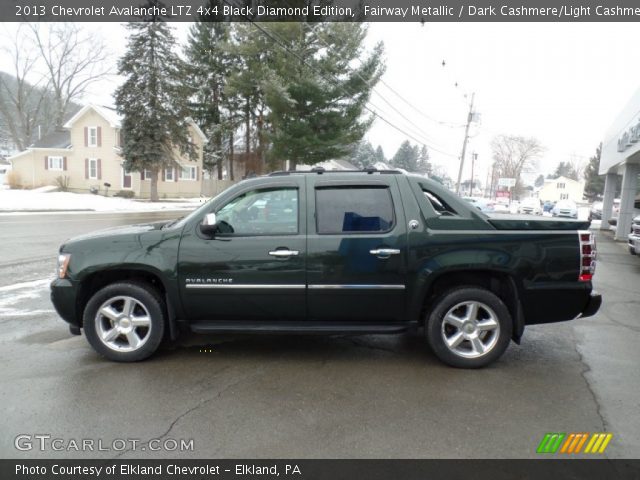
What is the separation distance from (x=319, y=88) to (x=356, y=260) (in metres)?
26.0

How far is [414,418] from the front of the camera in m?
3.40

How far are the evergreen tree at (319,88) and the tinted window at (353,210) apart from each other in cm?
2494

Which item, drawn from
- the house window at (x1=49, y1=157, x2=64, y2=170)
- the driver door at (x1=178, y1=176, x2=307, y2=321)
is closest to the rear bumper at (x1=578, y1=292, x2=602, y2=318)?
the driver door at (x1=178, y1=176, x2=307, y2=321)

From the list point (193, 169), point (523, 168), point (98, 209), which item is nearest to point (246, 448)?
point (98, 209)

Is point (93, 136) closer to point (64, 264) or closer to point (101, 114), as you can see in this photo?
point (101, 114)

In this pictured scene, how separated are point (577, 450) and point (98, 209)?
28.2 m

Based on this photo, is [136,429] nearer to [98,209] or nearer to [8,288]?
[8,288]

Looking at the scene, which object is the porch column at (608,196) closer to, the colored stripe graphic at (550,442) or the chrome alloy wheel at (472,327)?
the chrome alloy wheel at (472,327)

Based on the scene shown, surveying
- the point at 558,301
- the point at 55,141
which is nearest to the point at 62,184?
the point at 55,141

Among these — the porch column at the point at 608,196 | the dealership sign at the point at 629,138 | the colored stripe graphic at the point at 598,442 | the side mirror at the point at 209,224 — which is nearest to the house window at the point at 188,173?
the porch column at the point at 608,196

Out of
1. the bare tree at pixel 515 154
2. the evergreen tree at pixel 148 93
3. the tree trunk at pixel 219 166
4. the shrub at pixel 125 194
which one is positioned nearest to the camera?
the evergreen tree at pixel 148 93

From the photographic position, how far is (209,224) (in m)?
4.15

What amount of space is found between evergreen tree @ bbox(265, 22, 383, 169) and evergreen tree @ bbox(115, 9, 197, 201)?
8.63 meters

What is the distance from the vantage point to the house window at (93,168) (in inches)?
1535
